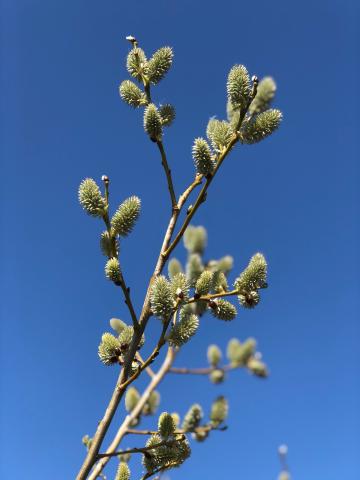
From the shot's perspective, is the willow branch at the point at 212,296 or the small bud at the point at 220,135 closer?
the willow branch at the point at 212,296

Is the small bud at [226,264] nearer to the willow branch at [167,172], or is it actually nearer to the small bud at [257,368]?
the small bud at [257,368]

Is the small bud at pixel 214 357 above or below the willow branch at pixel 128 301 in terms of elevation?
above

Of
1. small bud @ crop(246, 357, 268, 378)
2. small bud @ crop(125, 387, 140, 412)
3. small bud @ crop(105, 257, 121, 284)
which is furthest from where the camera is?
small bud @ crop(246, 357, 268, 378)

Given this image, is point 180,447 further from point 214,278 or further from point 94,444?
point 214,278

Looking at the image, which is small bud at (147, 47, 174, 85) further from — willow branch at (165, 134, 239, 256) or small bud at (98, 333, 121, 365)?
small bud at (98, 333, 121, 365)

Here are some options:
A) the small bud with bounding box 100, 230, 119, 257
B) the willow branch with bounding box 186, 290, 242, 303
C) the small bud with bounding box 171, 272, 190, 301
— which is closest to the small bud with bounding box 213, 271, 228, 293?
the willow branch with bounding box 186, 290, 242, 303

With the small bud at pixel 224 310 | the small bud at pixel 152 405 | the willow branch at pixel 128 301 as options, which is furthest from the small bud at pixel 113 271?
the small bud at pixel 152 405

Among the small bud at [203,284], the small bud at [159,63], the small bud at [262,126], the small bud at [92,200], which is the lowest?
the small bud at [203,284]

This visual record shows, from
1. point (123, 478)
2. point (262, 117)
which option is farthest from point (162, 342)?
point (262, 117)
